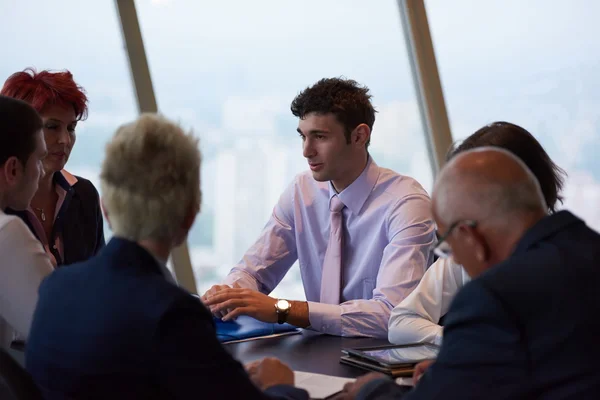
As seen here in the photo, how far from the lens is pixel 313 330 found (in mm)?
2850

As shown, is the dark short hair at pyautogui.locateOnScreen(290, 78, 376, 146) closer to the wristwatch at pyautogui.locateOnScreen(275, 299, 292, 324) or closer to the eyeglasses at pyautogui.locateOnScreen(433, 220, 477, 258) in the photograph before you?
the wristwatch at pyautogui.locateOnScreen(275, 299, 292, 324)

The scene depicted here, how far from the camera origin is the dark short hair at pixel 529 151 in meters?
2.40

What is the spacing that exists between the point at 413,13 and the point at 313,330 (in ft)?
10.8

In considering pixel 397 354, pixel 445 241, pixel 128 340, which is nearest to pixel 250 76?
pixel 397 354

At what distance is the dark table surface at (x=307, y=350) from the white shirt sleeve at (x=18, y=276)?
62cm

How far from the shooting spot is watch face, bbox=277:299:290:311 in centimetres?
278

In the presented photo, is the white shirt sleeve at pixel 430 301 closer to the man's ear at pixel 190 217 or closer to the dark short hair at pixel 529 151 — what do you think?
the dark short hair at pixel 529 151

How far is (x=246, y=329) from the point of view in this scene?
2.72 meters

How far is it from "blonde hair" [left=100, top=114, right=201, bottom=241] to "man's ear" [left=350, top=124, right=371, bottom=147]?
5.78 ft

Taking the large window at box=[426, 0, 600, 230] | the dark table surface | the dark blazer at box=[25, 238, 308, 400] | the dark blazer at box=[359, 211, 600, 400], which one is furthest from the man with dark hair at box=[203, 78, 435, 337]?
the large window at box=[426, 0, 600, 230]

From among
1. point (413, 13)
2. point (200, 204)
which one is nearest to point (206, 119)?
point (413, 13)

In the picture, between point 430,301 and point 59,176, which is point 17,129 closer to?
point 59,176

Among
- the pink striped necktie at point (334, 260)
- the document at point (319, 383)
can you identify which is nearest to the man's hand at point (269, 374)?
the document at point (319, 383)

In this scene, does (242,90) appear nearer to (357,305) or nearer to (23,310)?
(357,305)
